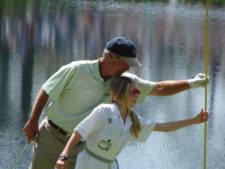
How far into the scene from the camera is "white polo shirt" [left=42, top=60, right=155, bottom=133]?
4848 millimetres

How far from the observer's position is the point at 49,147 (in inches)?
205

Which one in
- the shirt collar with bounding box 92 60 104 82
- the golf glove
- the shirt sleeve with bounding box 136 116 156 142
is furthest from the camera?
the golf glove

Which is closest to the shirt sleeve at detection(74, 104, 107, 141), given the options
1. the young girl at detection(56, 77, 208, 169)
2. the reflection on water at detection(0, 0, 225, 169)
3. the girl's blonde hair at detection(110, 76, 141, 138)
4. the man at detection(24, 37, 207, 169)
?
the young girl at detection(56, 77, 208, 169)

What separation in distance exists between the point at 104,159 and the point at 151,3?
1663 inches

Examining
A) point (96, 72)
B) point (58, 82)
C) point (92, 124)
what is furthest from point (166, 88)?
point (92, 124)

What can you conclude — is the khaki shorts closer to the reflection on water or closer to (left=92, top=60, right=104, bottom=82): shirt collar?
(left=92, top=60, right=104, bottom=82): shirt collar

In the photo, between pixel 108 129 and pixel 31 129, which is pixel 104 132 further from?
pixel 31 129

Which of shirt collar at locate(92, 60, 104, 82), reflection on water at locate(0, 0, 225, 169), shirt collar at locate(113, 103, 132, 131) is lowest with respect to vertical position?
reflection on water at locate(0, 0, 225, 169)

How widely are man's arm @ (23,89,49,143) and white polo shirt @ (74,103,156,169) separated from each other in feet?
2.31

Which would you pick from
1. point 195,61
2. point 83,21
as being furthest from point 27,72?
point 83,21

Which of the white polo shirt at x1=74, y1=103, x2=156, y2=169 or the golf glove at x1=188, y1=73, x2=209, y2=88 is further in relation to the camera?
the golf glove at x1=188, y1=73, x2=209, y2=88

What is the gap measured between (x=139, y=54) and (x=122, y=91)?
15.7 metres

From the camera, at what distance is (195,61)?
19.0 meters

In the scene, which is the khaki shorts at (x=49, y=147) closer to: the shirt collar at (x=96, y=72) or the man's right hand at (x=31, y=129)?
the man's right hand at (x=31, y=129)
